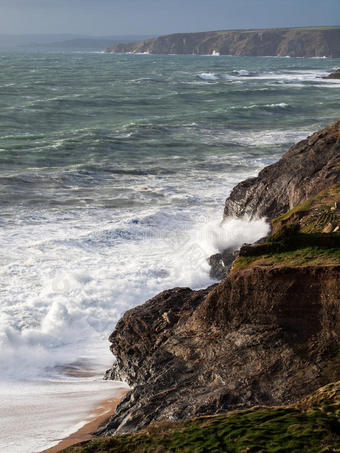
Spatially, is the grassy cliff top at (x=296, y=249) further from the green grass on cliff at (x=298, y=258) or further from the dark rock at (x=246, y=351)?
the dark rock at (x=246, y=351)

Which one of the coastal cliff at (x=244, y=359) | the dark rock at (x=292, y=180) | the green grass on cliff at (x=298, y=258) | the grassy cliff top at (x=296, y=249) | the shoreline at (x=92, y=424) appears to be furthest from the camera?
the dark rock at (x=292, y=180)

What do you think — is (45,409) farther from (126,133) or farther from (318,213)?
(126,133)

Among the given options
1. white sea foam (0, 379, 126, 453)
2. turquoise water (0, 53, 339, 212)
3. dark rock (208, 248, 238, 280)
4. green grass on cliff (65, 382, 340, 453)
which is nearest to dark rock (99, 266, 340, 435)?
green grass on cliff (65, 382, 340, 453)

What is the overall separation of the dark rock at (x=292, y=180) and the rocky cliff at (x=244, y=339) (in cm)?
721

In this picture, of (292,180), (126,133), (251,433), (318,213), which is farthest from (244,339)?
(126,133)

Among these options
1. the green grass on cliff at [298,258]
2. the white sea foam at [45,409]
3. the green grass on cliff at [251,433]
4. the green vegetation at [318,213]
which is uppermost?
the green vegetation at [318,213]

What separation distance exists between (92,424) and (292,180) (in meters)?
12.8

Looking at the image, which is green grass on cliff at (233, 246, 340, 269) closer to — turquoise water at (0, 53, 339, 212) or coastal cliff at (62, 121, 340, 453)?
coastal cliff at (62, 121, 340, 453)

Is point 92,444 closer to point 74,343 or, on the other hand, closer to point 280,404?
point 280,404

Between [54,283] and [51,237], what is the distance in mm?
5274

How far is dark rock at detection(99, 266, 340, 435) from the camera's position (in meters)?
11.3

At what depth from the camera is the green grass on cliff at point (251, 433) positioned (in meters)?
8.72

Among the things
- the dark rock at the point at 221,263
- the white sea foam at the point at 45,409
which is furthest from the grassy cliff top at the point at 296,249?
the dark rock at the point at 221,263

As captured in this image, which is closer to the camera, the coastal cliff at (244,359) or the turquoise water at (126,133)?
the coastal cliff at (244,359)
